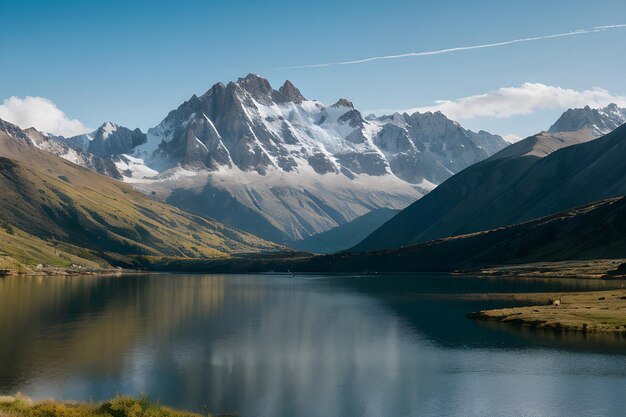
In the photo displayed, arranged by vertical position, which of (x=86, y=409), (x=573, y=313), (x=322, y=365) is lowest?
(x=322, y=365)

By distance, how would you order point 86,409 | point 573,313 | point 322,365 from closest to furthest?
point 86,409, point 322,365, point 573,313

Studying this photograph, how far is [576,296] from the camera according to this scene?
16962cm

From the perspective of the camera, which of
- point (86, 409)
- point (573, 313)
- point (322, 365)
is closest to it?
point (86, 409)

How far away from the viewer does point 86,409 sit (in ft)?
214

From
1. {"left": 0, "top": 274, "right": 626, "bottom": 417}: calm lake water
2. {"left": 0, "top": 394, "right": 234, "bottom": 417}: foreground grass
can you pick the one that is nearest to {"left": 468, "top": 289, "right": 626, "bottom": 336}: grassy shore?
{"left": 0, "top": 274, "right": 626, "bottom": 417}: calm lake water

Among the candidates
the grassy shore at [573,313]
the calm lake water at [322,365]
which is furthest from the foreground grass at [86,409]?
the grassy shore at [573,313]

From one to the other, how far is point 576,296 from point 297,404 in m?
112

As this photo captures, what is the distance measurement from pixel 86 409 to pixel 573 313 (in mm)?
103329

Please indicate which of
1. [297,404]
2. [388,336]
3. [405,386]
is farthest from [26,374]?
[388,336]

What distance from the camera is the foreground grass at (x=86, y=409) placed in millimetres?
61594

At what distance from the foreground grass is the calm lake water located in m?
11.4

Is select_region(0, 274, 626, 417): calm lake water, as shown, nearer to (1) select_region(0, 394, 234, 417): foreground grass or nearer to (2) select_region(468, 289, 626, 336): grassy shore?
(2) select_region(468, 289, 626, 336): grassy shore

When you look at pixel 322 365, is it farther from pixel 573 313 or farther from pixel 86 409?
pixel 573 313

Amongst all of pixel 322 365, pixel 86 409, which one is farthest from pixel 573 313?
pixel 86 409
